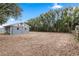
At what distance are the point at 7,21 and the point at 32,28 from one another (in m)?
0.35

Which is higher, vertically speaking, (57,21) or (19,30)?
(57,21)

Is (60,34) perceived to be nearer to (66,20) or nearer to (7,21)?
(66,20)

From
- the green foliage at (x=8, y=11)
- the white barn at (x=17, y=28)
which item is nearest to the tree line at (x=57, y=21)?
the white barn at (x=17, y=28)

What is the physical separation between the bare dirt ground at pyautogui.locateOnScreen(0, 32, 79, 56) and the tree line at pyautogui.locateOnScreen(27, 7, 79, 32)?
8cm

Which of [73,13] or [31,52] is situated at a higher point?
[73,13]

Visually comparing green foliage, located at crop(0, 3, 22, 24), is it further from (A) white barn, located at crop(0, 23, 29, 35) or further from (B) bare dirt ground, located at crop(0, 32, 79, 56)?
(B) bare dirt ground, located at crop(0, 32, 79, 56)

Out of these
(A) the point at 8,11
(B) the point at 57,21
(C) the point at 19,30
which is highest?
(A) the point at 8,11

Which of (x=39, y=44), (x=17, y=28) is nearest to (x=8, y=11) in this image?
(x=17, y=28)

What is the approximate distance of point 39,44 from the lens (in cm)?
414

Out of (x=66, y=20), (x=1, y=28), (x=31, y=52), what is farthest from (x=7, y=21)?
(x=66, y=20)

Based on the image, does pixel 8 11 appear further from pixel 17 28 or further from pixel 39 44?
pixel 39 44

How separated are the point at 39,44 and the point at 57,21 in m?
0.40

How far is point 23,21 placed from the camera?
4.21 m

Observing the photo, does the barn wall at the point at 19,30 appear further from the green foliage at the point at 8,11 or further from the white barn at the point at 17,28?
the green foliage at the point at 8,11
